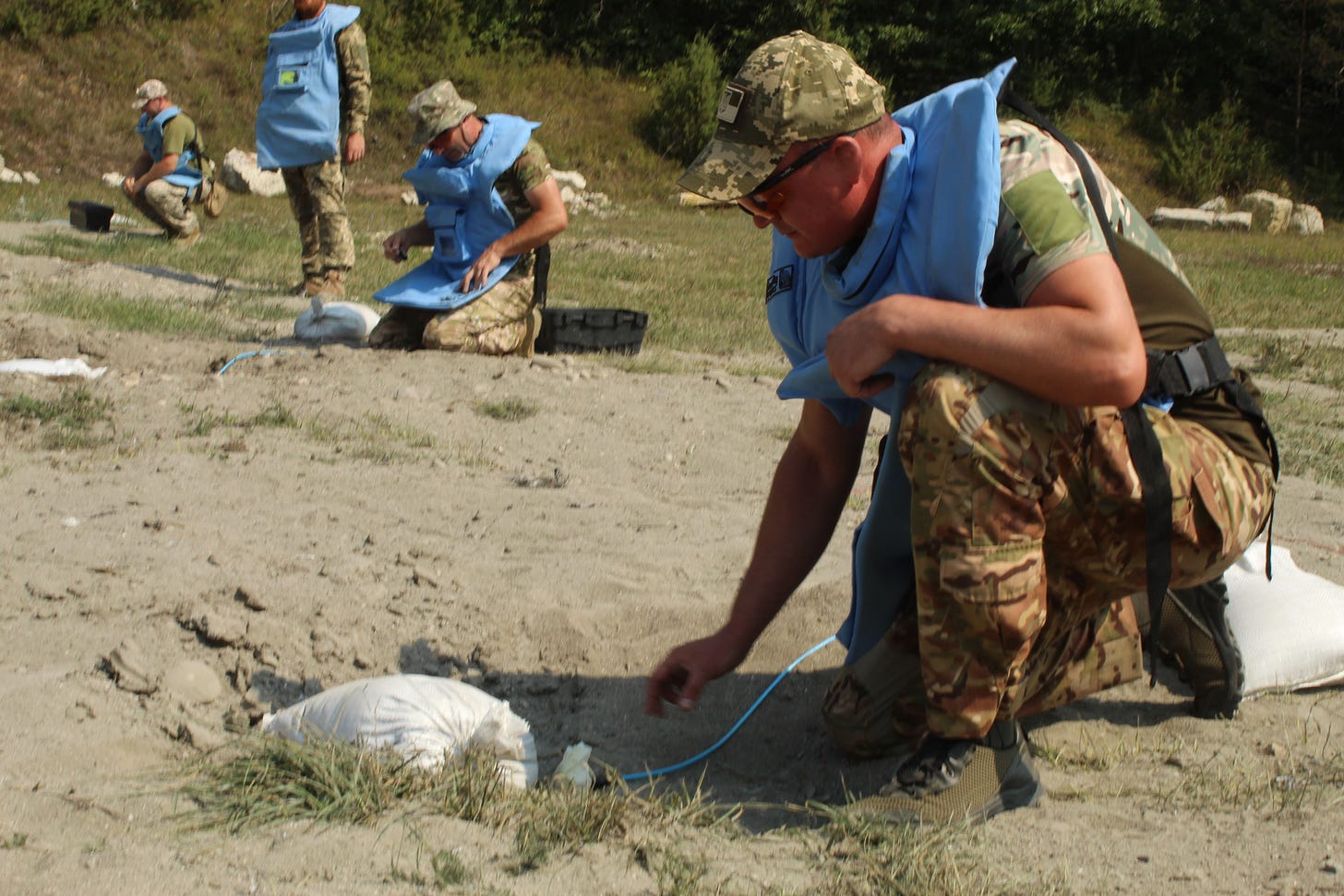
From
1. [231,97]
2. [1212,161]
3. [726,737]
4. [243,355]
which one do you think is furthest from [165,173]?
[1212,161]

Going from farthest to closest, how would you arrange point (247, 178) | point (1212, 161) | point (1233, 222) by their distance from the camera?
point (1212, 161) < point (1233, 222) < point (247, 178)

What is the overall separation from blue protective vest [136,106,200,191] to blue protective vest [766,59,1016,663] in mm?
9167

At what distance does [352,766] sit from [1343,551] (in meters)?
2.77

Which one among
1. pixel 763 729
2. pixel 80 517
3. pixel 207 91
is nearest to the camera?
pixel 763 729

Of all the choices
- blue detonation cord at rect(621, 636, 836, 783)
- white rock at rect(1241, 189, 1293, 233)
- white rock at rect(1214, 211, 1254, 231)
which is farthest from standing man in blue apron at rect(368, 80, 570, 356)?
white rock at rect(1241, 189, 1293, 233)

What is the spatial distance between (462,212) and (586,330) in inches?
31.1

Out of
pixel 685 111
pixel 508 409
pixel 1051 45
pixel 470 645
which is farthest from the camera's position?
pixel 1051 45

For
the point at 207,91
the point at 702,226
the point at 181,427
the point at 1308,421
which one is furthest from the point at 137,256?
the point at 207,91

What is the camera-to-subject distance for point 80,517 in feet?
11.4

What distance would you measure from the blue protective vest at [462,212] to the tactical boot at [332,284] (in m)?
1.89

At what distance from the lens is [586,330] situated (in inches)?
249

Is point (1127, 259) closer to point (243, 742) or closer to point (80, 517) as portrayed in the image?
point (243, 742)

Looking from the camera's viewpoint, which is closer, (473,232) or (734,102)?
(734,102)

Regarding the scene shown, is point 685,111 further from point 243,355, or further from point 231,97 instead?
point 243,355
